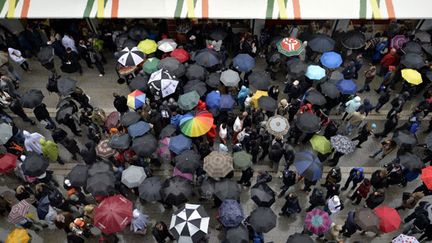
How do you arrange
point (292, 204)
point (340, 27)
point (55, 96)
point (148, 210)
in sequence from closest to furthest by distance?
point (292, 204)
point (148, 210)
point (55, 96)
point (340, 27)

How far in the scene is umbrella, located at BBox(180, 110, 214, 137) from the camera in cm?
1189

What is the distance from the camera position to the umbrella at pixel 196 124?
1189 centimetres

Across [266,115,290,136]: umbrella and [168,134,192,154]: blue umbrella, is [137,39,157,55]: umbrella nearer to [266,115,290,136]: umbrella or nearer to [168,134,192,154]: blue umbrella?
[168,134,192,154]: blue umbrella

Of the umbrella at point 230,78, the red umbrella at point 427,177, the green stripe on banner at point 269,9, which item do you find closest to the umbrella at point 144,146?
the umbrella at point 230,78

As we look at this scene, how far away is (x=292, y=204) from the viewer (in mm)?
11297

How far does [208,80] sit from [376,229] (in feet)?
23.6

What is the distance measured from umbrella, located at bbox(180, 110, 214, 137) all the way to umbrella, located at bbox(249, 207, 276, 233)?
3.09 metres

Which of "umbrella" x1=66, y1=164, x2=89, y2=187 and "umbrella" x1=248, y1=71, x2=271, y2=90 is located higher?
"umbrella" x1=248, y1=71, x2=271, y2=90

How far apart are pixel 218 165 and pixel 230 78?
12.2ft

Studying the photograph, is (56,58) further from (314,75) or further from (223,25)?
(314,75)

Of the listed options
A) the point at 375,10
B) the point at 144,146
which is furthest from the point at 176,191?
the point at 375,10

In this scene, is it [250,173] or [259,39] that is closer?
[250,173]

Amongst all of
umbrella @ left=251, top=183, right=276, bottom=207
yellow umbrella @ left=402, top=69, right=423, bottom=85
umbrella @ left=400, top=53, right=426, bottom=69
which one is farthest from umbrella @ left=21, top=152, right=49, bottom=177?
umbrella @ left=400, top=53, right=426, bottom=69

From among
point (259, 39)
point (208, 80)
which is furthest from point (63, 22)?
point (259, 39)
